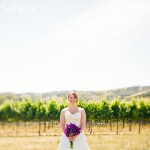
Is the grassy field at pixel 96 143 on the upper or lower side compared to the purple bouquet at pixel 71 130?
lower

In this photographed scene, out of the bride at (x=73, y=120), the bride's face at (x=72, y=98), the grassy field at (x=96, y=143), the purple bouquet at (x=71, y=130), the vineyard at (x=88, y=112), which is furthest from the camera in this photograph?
the vineyard at (x=88, y=112)

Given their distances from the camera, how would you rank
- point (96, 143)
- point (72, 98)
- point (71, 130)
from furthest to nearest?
1. point (96, 143)
2. point (71, 130)
3. point (72, 98)

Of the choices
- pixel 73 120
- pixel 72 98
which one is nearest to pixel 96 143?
pixel 73 120

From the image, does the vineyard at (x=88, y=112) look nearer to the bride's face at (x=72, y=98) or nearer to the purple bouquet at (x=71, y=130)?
the purple bouquet at (x=71, y=130)

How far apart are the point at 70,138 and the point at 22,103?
28.1 metres

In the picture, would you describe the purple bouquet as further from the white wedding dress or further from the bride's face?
the bride's face

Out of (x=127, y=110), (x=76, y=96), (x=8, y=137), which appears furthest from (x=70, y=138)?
(x=127, y=110)

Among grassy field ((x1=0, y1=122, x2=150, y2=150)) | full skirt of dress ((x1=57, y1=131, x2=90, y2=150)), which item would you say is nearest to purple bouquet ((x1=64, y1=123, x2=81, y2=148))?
full skirt of dress ((x1=57, y1=131, x2=90, y2=150))

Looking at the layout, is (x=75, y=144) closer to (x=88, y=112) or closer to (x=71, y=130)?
(x=71, y=130)

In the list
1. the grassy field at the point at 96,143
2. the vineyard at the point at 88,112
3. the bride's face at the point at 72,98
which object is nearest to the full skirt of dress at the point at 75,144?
the bride's face at the point at 72,98

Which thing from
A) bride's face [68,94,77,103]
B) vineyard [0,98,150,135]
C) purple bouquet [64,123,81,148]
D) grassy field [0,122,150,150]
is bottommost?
grassy field [0,122,150,150]

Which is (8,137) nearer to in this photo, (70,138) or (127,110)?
(127,110)

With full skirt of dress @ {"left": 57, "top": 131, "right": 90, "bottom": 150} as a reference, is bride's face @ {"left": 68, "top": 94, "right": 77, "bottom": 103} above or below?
above

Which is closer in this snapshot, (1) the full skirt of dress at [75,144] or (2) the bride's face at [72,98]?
(2) the bride's face at [72,98]
